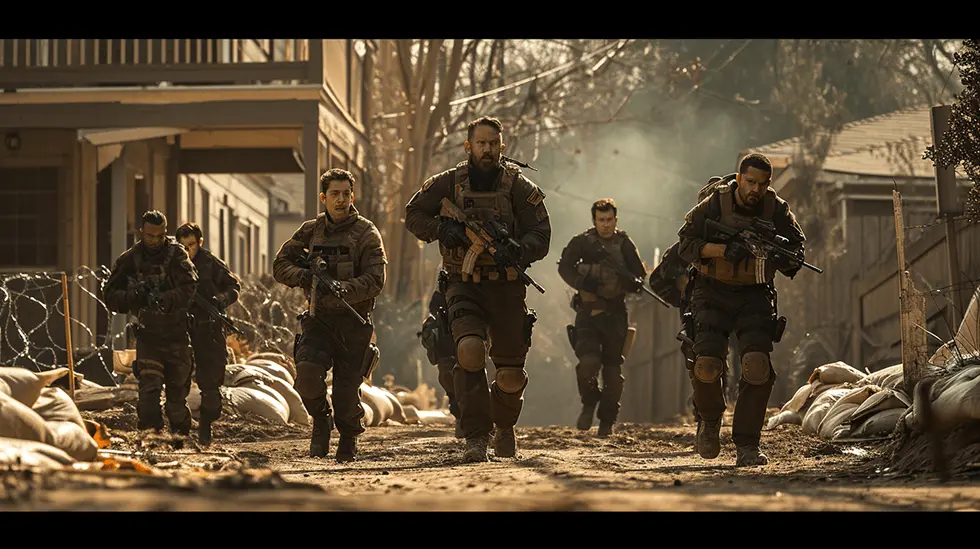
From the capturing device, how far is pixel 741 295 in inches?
336

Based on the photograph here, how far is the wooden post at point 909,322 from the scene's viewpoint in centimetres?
897

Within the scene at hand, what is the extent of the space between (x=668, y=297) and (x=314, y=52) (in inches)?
296

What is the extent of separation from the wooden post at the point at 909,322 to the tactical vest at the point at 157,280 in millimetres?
5237

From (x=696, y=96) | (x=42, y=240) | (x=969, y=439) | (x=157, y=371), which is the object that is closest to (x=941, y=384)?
(x=969, y=439)

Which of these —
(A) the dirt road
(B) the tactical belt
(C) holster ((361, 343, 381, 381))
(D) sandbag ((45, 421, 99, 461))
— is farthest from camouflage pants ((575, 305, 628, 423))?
(D) sandbag ((45, 421, 99, 461))

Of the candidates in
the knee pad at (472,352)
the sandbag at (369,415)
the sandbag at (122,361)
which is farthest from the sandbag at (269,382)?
the knee pad at (472,352)

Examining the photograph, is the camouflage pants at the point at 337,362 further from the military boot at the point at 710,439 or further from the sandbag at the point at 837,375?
the sandbag at the point at 837,375

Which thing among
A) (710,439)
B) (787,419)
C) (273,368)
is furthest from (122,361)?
(710,439)

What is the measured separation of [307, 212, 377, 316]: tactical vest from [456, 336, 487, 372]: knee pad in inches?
40.4

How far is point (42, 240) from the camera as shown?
18562mm

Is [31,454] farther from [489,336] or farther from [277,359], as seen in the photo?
[277,359]

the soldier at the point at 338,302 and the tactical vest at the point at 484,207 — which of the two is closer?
the tactical vest at the point at 484,207

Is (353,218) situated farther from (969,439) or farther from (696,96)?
(696,96)

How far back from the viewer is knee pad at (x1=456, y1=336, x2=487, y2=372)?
27.7 ft
